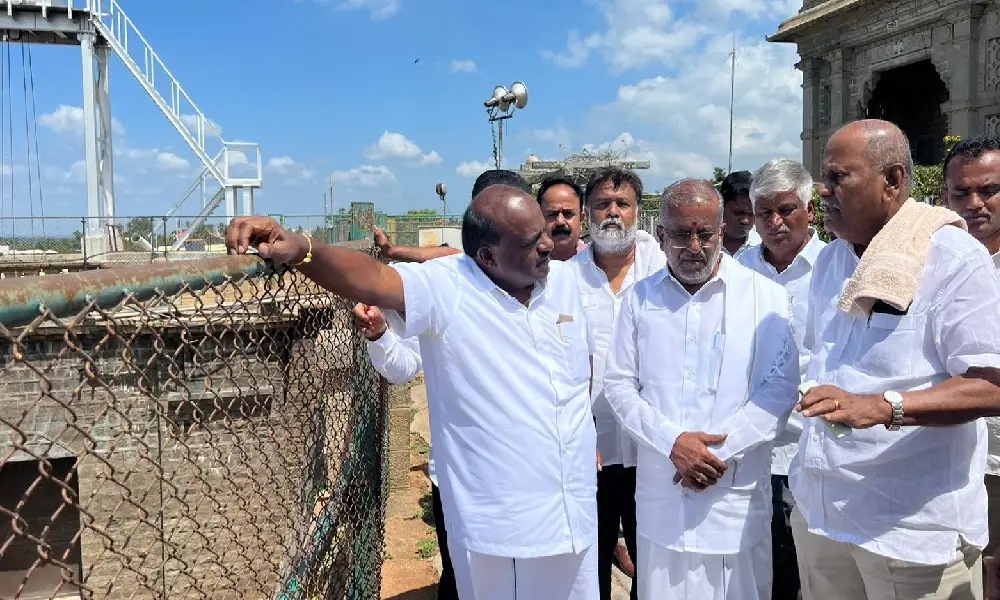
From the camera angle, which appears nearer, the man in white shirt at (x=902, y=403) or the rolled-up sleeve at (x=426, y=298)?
the man in white shirt at (x=902, y=403)

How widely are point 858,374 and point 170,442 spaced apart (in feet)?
29.8

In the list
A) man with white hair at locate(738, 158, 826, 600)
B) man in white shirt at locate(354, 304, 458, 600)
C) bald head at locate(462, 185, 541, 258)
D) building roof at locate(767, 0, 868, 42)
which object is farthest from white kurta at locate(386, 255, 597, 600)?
building roof at locate(767, 0, 868, 42)

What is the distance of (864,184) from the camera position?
2105 mm

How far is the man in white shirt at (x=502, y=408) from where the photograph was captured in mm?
2137

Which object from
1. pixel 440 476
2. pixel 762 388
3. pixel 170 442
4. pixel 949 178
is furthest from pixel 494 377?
pixel 170 442

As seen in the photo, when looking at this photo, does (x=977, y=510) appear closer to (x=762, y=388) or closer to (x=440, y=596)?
(x=762, y=388)

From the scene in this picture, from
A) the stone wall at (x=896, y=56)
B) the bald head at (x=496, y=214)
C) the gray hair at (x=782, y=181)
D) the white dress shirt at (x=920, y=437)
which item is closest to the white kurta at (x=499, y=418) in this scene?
the bald head at (x=496, y=214)

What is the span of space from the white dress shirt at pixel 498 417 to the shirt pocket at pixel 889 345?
36.4 inches

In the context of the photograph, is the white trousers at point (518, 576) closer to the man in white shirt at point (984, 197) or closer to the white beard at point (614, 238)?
the white beard at point (614, 238)

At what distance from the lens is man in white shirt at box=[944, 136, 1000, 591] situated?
2.93 m

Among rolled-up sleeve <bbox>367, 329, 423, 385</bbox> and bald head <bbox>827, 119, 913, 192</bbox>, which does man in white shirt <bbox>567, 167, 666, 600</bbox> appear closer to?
rolled-up sleeve <bbox>367, 329, 423, 385</bbox>

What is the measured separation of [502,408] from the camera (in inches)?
84.4

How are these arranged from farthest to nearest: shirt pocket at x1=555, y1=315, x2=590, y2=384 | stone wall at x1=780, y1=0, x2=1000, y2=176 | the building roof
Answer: the building roof < stone wall at x1=780, y1=0, x2=1000, y2=176 < shirt pocket at x1=555, y1=315, x2=590, y2=384

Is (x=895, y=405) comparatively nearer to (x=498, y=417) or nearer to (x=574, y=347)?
(x=574, y=347)
